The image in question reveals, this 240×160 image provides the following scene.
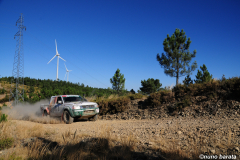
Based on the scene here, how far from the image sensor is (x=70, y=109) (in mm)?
9781

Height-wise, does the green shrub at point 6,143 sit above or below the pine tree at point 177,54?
below

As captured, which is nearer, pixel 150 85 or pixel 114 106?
pixel 114 106

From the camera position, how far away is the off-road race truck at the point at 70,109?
976 cm

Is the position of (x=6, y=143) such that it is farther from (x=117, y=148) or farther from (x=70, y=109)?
(x=70, y=109)

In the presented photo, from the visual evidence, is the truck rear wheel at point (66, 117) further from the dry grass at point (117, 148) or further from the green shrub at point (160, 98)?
the green shrub at point (160, 98)

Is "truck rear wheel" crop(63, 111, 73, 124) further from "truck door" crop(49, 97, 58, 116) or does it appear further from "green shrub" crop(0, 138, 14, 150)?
"green shrub" crop(0, 138, 14, 150)

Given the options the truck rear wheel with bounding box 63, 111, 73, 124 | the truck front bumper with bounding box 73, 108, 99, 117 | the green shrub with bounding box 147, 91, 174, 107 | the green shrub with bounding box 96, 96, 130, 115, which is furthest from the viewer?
the green shrub with bounding box 96, 96, 130, 115

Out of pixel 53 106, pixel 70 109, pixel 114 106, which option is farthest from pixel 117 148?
pixel 114 106

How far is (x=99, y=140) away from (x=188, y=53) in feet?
71.3

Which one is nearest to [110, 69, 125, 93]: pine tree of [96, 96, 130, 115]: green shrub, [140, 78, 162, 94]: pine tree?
[140, 78, 162, 94]: pine tree

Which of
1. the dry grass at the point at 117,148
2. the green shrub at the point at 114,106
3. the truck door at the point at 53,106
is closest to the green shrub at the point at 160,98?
the green shrub at the point at 114,106

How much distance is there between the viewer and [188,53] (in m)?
23.3

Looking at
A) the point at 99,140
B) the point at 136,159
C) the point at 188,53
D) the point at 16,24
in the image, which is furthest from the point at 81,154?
the point at 16,24

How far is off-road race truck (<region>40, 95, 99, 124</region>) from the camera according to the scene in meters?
9.76
